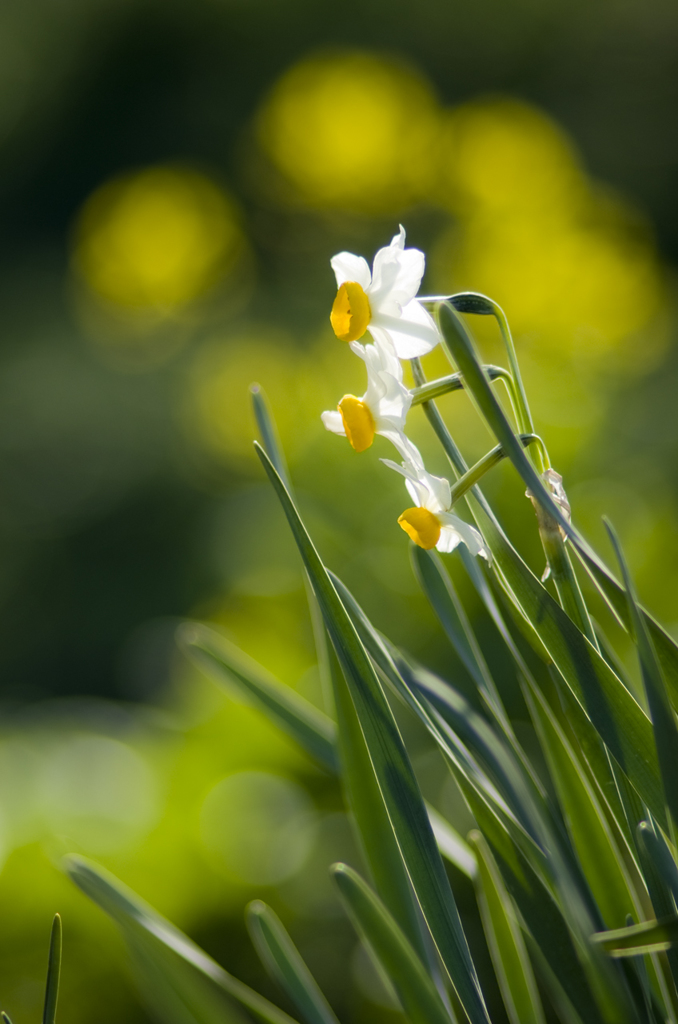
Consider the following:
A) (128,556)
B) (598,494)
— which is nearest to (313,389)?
(598,494)

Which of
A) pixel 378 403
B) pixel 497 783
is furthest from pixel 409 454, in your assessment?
pixel 497 783

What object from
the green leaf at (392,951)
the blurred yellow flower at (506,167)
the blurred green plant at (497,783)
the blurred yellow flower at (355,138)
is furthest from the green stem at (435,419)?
the blurred yellow flower at (355,138)

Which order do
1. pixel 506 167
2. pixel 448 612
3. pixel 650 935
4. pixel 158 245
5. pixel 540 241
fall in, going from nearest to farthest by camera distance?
pixel 650 935 → pixel 448 612 → pixel 540 241 → pixel 506 167 → pixel 158 245

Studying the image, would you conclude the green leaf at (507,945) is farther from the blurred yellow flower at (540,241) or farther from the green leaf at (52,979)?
the blurred yellow flower at (540,241)

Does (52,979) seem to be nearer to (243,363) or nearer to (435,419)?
(435,419)

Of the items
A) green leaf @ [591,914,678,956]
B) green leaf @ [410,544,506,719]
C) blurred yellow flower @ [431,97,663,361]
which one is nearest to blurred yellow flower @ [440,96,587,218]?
blurred yellow flower @ [431,97,663,361]

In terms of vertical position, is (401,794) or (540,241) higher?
(540,241)

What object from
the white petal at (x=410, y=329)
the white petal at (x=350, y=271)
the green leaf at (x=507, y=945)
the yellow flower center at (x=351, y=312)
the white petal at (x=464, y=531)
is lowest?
the green leaf at (x=507, y=945)

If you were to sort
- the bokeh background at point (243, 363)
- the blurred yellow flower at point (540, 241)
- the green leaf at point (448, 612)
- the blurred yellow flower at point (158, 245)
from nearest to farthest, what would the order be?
the green leaf at point (448, 612) → the bokeh background at point (243, 363) → the blurred yellow flower at point (540, 241) → the blurred yellow flower at point (158, 245)
